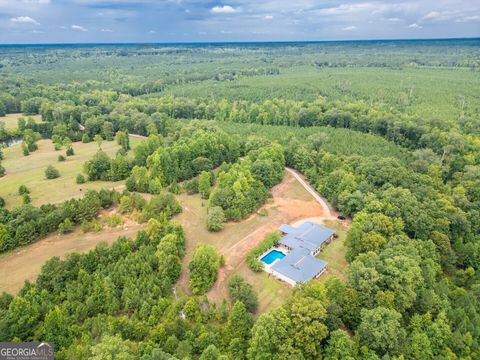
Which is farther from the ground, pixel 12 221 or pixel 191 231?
pixel 12 221

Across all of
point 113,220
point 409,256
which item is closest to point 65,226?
point 113,220

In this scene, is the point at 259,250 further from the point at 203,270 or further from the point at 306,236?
the point at 203,270

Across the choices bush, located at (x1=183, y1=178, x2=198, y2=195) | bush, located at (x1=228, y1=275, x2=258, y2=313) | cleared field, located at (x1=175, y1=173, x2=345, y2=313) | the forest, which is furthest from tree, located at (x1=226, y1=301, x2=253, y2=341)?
bush, located at (x1=183, y1=178, x2=198, y2=195)

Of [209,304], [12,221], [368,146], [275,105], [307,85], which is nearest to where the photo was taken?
[209,304]

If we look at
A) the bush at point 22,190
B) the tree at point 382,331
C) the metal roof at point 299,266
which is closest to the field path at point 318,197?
the metal roof at point 299,266

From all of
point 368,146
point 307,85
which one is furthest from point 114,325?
point 307,85

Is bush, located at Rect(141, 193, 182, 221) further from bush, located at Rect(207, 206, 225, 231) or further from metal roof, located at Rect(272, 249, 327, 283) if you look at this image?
metal roof, located at Rect(272, 249, 327, 283)

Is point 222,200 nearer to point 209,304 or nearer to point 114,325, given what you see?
point 209,304
